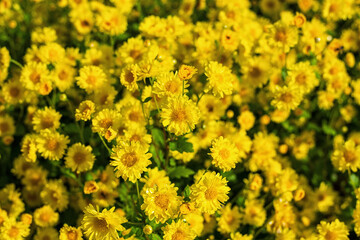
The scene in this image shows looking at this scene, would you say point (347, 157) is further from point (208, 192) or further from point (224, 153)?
point (208, 192)

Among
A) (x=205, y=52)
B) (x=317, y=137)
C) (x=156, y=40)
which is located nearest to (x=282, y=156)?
(x=317, y=137)

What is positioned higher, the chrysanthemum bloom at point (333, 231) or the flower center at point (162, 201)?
the flower center at point (162, 201)

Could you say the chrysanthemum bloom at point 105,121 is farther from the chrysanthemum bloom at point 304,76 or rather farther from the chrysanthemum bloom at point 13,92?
the chrysanthemum bloom at point 304,76

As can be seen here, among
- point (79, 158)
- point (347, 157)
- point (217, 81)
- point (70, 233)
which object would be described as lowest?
point (70, 233)

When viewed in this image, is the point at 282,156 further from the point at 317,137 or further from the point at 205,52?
the point at 205,52

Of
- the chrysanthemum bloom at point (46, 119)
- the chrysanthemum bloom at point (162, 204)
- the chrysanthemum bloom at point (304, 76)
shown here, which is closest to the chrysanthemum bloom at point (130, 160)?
the chrysanthemum bloom at point (162, 204)

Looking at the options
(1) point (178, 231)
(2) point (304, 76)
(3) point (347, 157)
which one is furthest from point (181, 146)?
(3) point (347, 157)
